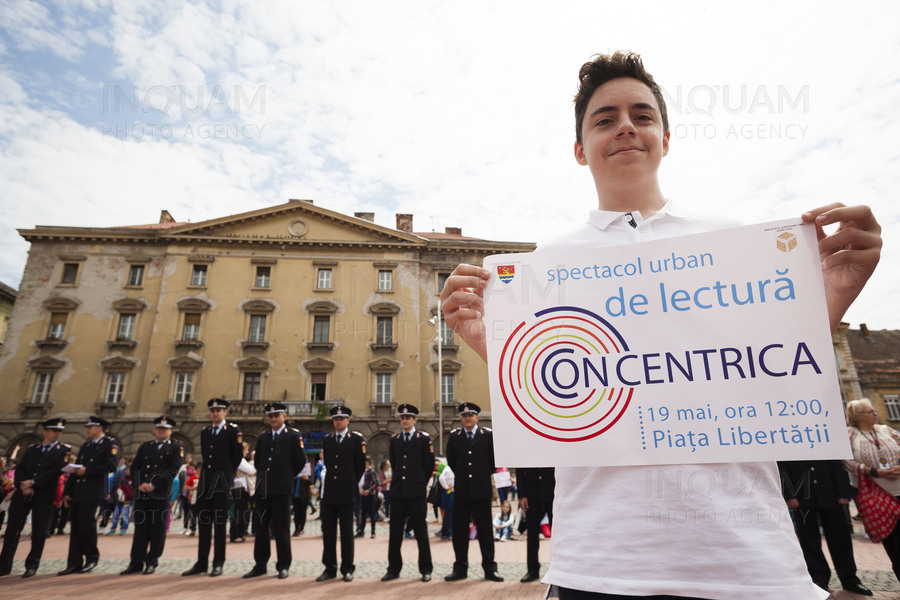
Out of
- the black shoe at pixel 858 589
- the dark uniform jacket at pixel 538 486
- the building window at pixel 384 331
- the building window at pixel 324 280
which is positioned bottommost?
the black shoe at pixel 858 589

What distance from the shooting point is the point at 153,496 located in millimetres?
8555

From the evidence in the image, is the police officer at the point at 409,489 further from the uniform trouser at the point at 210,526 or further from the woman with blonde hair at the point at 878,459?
the woman with blonde hair at the point at 878,459

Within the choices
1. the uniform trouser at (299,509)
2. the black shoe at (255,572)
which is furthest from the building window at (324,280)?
the black shoe at (255,572)

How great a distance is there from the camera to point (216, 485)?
8.27m

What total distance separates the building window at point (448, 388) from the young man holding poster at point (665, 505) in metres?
31.0

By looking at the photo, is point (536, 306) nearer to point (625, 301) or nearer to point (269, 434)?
point (625, 301)

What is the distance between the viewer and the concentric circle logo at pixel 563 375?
1.60 meters

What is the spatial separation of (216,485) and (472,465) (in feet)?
14.2

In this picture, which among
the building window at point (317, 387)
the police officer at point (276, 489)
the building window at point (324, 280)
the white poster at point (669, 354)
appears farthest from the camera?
the building window at point (324, 280)

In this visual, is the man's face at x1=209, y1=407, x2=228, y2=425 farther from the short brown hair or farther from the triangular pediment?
the triangular pediment

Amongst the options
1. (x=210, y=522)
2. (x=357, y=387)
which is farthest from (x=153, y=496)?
(x=357, y=387)

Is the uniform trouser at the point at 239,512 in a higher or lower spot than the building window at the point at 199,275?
lower

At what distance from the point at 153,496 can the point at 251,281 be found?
2640cm

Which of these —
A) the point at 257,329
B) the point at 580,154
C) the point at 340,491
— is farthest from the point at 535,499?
the point at 257,329
